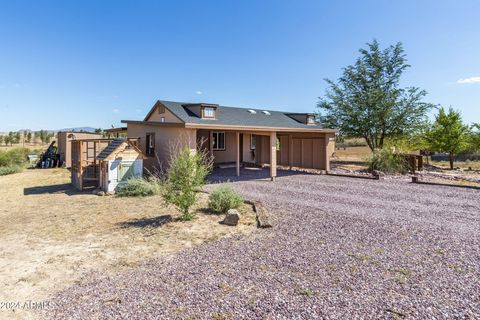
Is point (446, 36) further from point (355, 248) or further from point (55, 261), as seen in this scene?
point (55, 261)

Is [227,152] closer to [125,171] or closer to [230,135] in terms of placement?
[230,135]

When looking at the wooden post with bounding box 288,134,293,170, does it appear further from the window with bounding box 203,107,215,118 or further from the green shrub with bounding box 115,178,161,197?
the green shrub with bounding box 115,178,161,197

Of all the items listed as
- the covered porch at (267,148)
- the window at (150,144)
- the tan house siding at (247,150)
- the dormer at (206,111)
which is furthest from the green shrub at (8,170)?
the tan house siding at (247,150)

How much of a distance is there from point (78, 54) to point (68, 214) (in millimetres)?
12732

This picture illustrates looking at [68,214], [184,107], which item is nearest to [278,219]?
[68,214]

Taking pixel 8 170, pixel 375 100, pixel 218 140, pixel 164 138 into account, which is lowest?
pixel 8 170

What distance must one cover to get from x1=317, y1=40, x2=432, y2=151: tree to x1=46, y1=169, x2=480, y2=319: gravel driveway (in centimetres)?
1454

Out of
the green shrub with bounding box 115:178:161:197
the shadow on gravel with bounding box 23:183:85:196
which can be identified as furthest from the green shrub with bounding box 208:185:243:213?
the shadow on gravel with bounding box 23:183:85:196

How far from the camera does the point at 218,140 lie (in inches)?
671

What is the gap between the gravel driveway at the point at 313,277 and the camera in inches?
110

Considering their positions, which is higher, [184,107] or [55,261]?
[184,107]

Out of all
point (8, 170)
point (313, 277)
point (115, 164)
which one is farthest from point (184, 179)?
point (8, 170)

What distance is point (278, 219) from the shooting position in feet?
20.5

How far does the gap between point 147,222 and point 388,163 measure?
13.2 m
